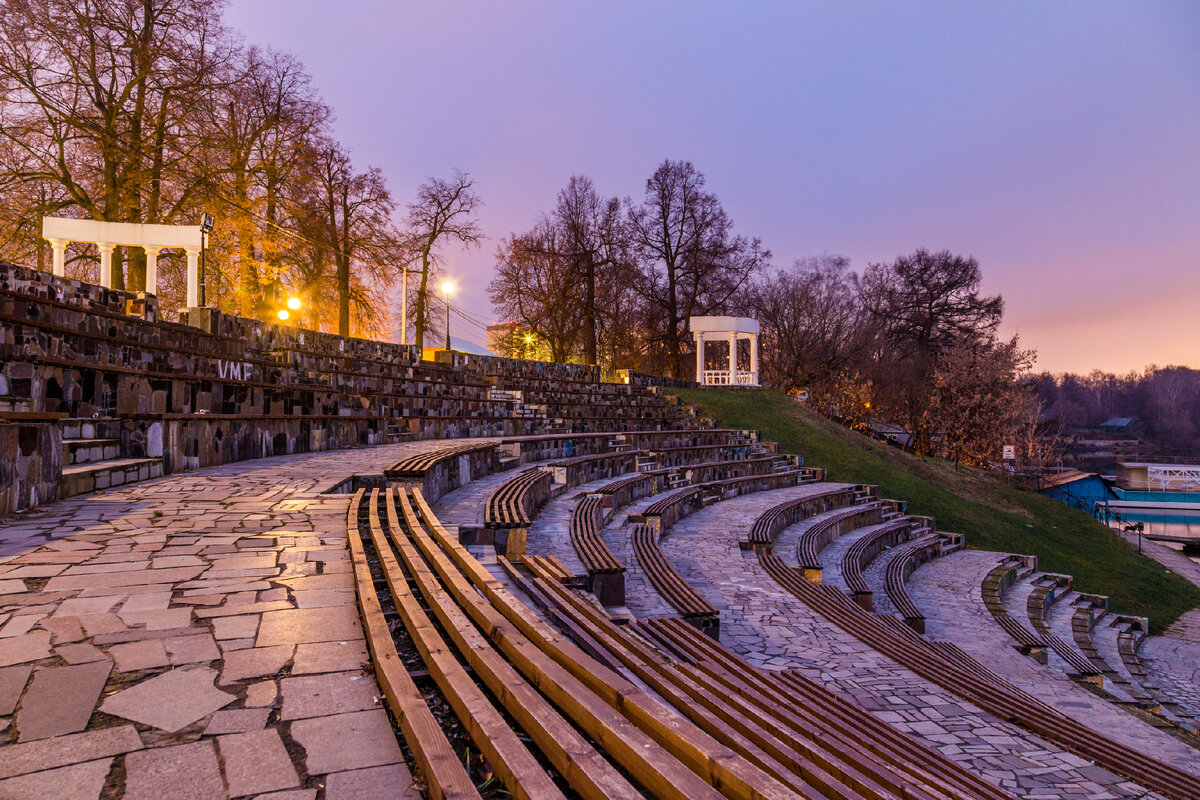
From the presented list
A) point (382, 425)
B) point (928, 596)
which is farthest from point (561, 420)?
point (928, 596)

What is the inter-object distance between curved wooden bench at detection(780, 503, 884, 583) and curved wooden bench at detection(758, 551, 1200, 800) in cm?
137

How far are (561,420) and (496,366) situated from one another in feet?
8.54

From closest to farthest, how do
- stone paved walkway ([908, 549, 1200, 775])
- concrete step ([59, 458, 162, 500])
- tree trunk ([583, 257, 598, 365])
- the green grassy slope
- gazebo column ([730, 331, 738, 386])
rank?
concrete step ([59, 458, 162, 500])
stone paved walkway ([908, 549, 1200, 775])
the green grassy slope
gazebo column ([730, 331, 738, 386])
tree trunk ([583, 257, 598, 365])

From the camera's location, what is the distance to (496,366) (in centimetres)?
1723

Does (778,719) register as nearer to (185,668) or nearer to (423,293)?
(185,668)

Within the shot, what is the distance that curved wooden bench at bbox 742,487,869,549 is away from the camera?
1004 cm

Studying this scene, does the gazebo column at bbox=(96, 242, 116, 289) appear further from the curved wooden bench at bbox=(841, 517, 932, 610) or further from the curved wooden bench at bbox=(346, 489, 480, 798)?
the curved wooden bench at bbox=(841, 517, 932, 610)

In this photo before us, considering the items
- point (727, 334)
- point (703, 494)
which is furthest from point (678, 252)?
point (703, 494)

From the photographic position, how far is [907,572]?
1334 centimetres

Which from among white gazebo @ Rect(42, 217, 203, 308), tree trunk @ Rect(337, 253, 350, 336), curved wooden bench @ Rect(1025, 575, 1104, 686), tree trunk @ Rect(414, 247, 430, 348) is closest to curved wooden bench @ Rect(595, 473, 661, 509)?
curved wooden bench @ Rect(1025, 575, 1104, 686)

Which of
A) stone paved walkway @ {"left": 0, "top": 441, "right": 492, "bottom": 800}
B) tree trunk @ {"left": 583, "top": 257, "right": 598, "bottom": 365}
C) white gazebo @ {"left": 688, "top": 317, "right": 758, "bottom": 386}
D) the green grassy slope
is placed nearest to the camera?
stone paved walkway @ {"left": 0, "top": 441, "right": 492, "bottom": 800}

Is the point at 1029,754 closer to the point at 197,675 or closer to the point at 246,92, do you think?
the point at 197,675

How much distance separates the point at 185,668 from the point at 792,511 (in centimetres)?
1300

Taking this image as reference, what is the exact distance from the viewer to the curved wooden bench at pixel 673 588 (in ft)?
19.0
